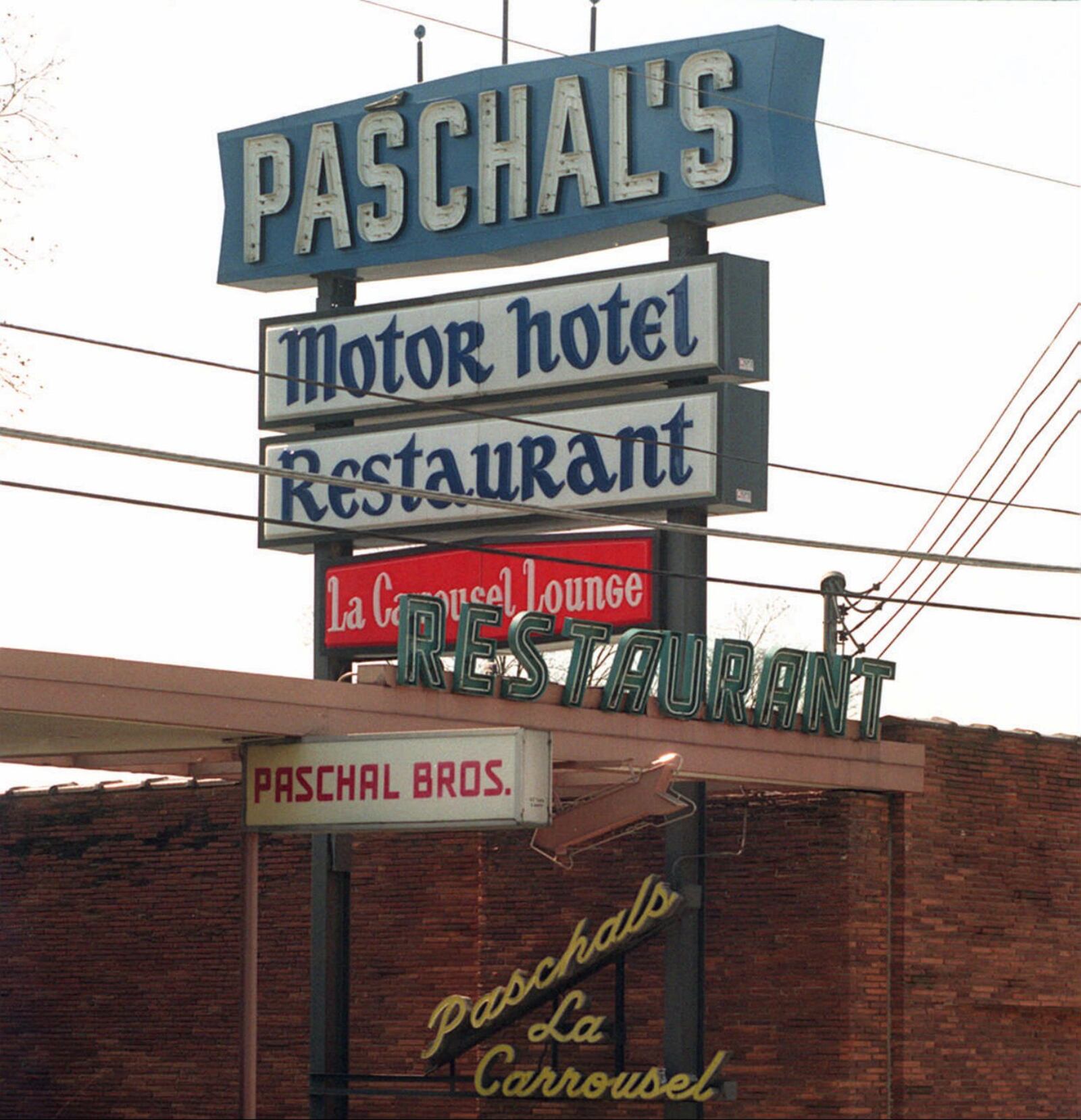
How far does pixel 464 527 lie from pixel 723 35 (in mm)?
5678

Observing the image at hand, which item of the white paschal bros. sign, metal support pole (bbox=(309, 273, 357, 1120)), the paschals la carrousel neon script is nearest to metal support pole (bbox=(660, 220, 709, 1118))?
the paschals la carrousel neon script

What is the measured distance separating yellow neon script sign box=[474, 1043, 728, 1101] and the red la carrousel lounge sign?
4256 millimetres

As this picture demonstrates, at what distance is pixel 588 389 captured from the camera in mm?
24219

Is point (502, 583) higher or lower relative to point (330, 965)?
higher

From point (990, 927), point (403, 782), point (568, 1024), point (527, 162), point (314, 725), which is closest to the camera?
point (403, 782)

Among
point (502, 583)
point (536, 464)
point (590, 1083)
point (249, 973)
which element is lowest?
point (590, 1083)

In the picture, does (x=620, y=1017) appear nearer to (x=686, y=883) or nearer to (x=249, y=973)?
(x=686, y=883)

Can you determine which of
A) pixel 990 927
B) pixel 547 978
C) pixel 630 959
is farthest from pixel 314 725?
pixel 990 927

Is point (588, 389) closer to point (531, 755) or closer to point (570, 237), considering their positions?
point (570, 237)

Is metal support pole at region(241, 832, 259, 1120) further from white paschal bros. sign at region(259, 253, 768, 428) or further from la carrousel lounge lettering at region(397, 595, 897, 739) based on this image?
white paschal bros. sign at region(259, 253, 768, 428)

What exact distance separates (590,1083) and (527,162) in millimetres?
9376

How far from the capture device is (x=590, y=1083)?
75.2 feet

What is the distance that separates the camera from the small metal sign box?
17250 mm

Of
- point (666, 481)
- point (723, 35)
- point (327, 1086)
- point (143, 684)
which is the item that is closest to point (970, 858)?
point (666, 481)
